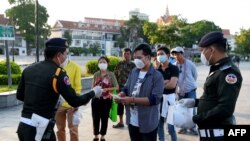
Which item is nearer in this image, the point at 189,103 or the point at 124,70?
the point at 189,103

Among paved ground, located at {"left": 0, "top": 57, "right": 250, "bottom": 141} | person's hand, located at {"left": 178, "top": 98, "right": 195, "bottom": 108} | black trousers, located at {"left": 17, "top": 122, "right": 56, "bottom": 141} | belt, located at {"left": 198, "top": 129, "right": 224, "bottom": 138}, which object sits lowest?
paved ground, located at {"left": 0, "top": 57, "right": 250, "bottom": 141}

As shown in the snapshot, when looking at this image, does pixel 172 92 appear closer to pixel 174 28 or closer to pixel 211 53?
pixel 211 53

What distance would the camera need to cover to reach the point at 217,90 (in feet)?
8.68

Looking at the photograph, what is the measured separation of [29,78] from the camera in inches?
120

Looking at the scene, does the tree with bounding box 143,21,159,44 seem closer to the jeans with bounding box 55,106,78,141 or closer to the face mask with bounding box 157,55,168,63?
the face mask with bounding box 157,55,168,63

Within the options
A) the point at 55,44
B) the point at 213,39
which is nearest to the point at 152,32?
the point at 55,44

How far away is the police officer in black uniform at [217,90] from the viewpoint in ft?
8.38

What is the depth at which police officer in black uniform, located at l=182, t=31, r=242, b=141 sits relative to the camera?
101 inches

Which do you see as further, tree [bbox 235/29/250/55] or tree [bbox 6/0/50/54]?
tree [bbox 235/29/250/55]

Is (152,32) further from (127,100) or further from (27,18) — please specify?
(27,18)

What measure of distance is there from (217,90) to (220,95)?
7 cm

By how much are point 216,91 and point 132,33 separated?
72.6 meters

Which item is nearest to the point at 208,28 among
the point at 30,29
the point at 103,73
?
the point at 30,29

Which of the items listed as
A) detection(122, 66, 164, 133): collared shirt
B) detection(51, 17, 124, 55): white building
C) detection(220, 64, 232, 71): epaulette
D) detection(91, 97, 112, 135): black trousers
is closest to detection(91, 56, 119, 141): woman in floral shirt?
detection(91, 97, 112, 135): black trousers
